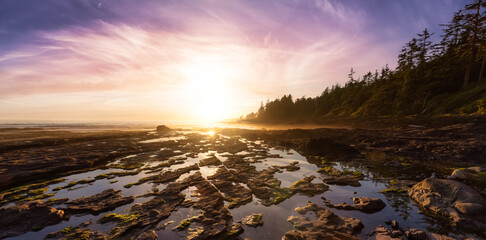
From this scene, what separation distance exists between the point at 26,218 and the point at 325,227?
16824 mm

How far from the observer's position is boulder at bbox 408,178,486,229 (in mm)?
8438

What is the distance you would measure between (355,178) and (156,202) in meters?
16.8

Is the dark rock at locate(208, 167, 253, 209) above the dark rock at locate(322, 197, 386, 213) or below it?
below

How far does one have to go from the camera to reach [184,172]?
18.3 metres

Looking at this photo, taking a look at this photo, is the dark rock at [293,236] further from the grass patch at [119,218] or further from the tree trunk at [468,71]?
the tree trunk at [468,71]

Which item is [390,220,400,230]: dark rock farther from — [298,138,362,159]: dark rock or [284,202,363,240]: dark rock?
[298,138,362,159]: dark rock

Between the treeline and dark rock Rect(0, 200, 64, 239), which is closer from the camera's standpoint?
dark rock Rect(0, 200, 64, 239)

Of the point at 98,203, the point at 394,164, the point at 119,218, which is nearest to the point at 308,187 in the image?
the point at 394,164

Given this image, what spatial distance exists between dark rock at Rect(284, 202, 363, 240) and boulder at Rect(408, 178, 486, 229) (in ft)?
16.4

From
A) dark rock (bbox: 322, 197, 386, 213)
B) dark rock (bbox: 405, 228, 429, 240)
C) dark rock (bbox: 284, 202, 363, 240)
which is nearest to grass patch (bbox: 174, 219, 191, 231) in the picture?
dark rock (bbox: 284, 202, 363, 240)

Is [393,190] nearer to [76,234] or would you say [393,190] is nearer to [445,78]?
[76,234]

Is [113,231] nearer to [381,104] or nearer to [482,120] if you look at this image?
[482,120]

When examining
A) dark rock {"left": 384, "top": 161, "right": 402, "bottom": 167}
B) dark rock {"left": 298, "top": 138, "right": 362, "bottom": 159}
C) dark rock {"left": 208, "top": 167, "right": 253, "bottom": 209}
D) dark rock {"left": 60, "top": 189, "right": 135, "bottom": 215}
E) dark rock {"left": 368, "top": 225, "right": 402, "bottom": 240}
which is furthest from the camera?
dark rock {"left": 298, "top": 138, "right": 362, "bottom": 159}

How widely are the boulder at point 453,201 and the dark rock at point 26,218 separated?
21893 millimetres
